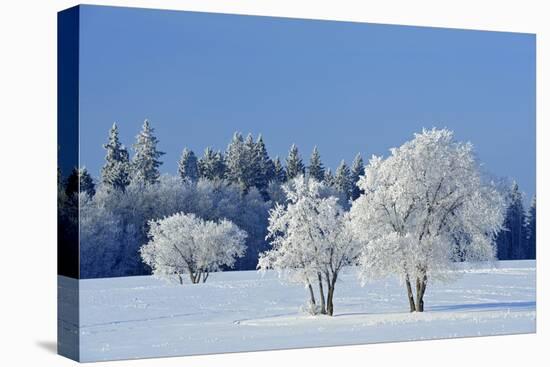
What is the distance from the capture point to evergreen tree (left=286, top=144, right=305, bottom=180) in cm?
2100

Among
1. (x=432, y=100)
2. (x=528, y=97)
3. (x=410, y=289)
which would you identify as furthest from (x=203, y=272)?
(x=528, y=97)

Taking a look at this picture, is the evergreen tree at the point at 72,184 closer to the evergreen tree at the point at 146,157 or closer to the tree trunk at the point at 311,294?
the evergreen tree at the point at 146,157

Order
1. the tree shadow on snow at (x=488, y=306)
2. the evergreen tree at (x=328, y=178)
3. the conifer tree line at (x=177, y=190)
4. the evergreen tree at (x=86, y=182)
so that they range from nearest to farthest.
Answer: the evergreen tree at (x=86, y=182)
the conifer tree line at (x=177, y=190)
the evergreen tree at (x=328, y=178)
the tree shadow on snow at (x=488, y=306)

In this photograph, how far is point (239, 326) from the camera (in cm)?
2036

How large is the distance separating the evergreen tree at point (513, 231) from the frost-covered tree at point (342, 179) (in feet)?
10.5

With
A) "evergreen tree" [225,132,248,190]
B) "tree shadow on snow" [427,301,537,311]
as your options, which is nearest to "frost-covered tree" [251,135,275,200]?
"evergreen tree" [225,132,248,190]

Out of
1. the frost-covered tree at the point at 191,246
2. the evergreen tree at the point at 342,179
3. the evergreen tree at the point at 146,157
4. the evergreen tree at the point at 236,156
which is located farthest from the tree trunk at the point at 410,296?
the evergreen tree at the point at 146,157

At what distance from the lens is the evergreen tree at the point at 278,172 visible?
68.7 ft

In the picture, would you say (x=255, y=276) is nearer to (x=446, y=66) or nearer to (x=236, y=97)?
(x=236, y=97)

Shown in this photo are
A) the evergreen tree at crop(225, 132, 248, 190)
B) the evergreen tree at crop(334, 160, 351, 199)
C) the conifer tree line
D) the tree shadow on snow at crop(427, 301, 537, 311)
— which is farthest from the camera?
the tree shadow on snow at crop(427, 301, 537, 311)

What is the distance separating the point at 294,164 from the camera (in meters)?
21.1

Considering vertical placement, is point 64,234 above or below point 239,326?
above

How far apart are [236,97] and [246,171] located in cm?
124

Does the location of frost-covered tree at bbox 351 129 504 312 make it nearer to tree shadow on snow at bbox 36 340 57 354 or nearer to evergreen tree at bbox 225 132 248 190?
evergreen tree at bbox 225 132 248 190
